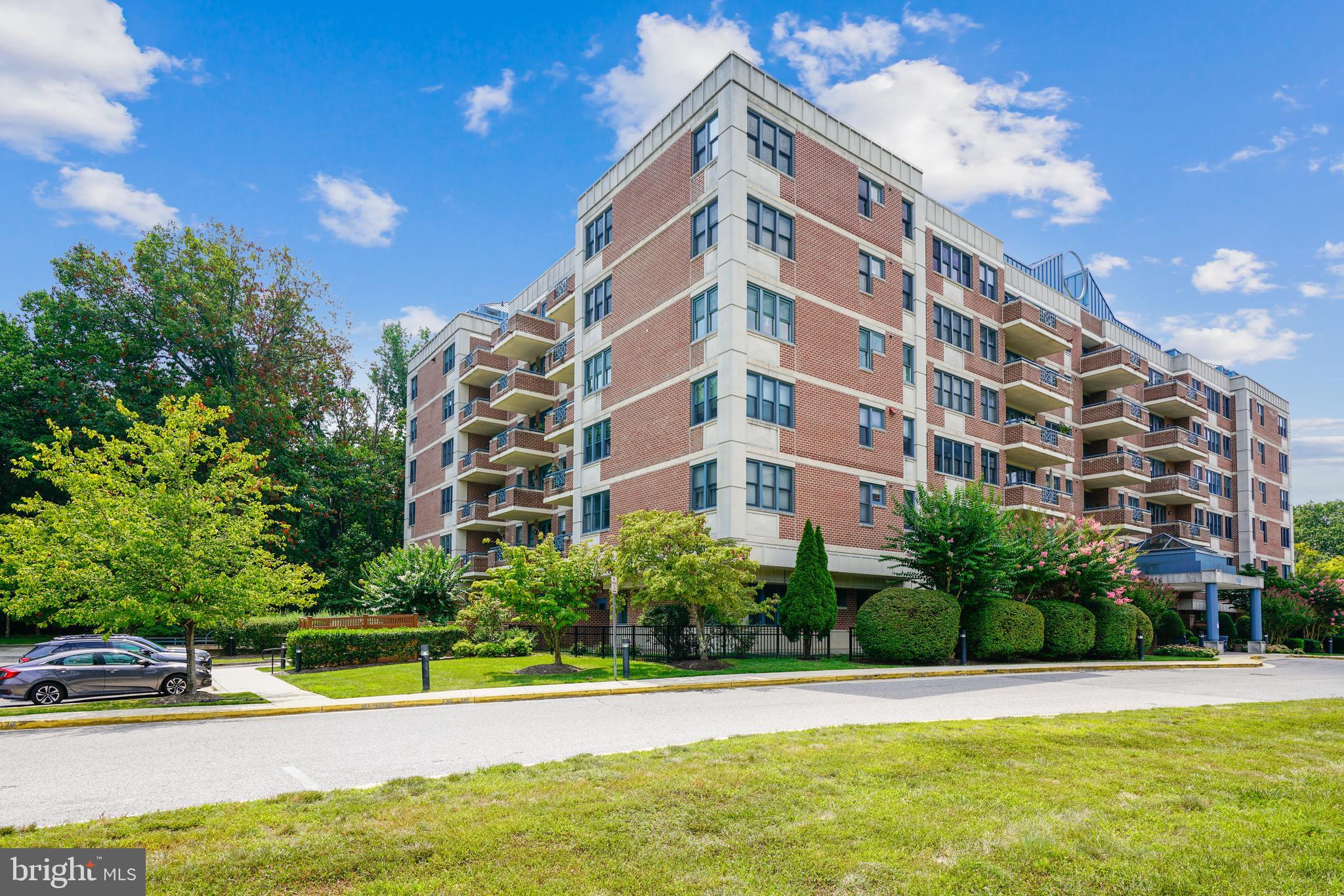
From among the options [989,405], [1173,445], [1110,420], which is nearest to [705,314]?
[989,405]

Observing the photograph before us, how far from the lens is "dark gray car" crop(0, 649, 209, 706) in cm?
1922

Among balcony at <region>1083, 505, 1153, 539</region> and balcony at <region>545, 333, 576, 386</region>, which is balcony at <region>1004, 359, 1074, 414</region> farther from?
balcony at <region>545, 333, 576, 386</region>

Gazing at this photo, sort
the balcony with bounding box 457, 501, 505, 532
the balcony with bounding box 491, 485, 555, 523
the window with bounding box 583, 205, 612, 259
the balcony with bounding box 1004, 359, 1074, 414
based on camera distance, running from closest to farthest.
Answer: the window with bounding box 583, 205, 612, 259 < the balcony with bounding box 1004, 359, 1074, 414 < the balcony with bounding box 491, 485, 555, 523 < the balcony with bounding box 457, 501, 505, 532

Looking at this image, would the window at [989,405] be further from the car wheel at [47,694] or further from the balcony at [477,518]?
the car wheel at [47,694]

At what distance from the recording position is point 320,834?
682 centimetres

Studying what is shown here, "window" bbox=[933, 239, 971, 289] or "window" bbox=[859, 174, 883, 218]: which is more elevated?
"window" bbox=[859, 174, 883, 218]

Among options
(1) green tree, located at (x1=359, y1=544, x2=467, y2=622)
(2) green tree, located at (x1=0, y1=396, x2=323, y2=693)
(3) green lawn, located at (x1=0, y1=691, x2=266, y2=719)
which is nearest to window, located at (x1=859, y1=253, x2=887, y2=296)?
(1) green tree, located at (x1=359, y1=544, x2=467, y2=622)

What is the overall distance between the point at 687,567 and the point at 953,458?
→ 1891cm

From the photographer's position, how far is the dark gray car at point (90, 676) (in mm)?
19219

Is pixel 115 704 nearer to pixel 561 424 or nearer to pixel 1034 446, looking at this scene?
pixel 561 424

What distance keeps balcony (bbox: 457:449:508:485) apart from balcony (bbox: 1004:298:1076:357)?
90.2 feet

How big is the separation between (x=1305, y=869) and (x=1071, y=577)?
29.9 meters

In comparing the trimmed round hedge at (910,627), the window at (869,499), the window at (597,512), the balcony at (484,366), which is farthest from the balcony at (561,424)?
the trimmed round hedge at (910,627)

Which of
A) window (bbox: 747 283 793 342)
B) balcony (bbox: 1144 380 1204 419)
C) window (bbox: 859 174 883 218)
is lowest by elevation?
window (bbox: 747 283 793 342)
